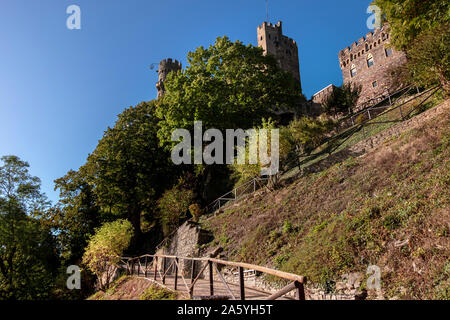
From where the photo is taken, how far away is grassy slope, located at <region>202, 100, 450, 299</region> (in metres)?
5.84

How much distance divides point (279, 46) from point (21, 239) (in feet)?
152

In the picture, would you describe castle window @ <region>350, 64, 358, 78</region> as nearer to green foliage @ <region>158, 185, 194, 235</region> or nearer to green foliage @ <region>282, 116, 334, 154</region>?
green foliage @ <region>282, 116, 334, 154</region>

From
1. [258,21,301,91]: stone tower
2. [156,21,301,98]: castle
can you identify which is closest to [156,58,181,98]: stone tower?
[156,21,301,98]: castle

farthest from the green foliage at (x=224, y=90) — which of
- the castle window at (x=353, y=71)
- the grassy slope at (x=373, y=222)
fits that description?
the castle window at (x=353, y=71)

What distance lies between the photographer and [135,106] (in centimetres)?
3155

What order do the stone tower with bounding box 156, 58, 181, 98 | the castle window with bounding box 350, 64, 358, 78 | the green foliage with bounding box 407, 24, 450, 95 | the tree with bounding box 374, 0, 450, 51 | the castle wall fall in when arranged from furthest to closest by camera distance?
the stone tower with bounding box 156, 58, 181, 98, the castle window with bounding box 350, 64, 358, 78, the castle wall, the tree with bounding box 374, 0, 450, 51, the green foliage with bounding box 407, 24, 450, 95

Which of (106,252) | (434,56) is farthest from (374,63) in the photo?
(106,252)

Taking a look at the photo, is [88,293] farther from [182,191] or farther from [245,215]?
[245,215]

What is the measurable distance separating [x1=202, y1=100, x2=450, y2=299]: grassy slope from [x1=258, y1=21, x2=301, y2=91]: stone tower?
1498 inches

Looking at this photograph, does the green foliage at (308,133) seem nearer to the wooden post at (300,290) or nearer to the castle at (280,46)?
the wooden post at (300,290)

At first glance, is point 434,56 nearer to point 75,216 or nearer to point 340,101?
point 340,101

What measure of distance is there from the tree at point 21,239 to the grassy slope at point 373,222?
54.5 ft

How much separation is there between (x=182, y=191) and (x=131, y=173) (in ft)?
24.1

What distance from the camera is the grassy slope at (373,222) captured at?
584 centimetres
